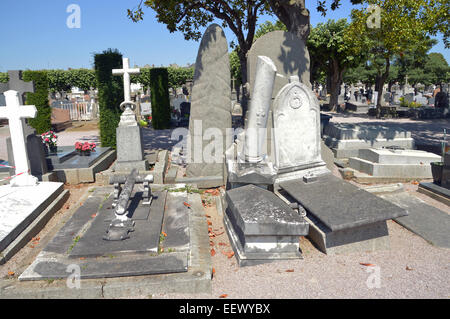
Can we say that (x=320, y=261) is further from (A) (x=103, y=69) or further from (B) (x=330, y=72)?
(B) (x=330, y=72)

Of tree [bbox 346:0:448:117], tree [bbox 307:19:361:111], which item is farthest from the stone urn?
tree [bbox 307:19:361:111]

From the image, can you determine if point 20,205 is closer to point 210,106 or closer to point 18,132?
point 18,132

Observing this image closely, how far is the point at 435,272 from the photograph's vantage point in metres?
3.56

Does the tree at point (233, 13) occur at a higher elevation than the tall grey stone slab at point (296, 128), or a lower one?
higher

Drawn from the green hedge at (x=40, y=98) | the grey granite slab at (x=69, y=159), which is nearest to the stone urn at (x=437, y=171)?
the grey granite slab at (x=69, y=159)

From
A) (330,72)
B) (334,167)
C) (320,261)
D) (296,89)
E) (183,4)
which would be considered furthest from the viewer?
(330,72)

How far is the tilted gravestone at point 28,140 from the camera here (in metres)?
5.84

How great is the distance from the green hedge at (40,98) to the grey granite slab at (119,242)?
1049cm

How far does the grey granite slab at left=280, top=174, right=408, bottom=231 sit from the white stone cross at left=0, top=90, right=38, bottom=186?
473 cm

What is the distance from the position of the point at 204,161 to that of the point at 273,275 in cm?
389

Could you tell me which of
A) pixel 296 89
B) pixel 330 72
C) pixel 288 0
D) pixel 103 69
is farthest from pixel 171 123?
pixel 330 72

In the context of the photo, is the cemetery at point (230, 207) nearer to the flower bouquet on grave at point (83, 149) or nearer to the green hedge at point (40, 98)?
the flower bouquet on grave at point (83, 149)

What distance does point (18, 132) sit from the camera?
574cm

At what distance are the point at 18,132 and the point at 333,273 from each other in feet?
19.0
